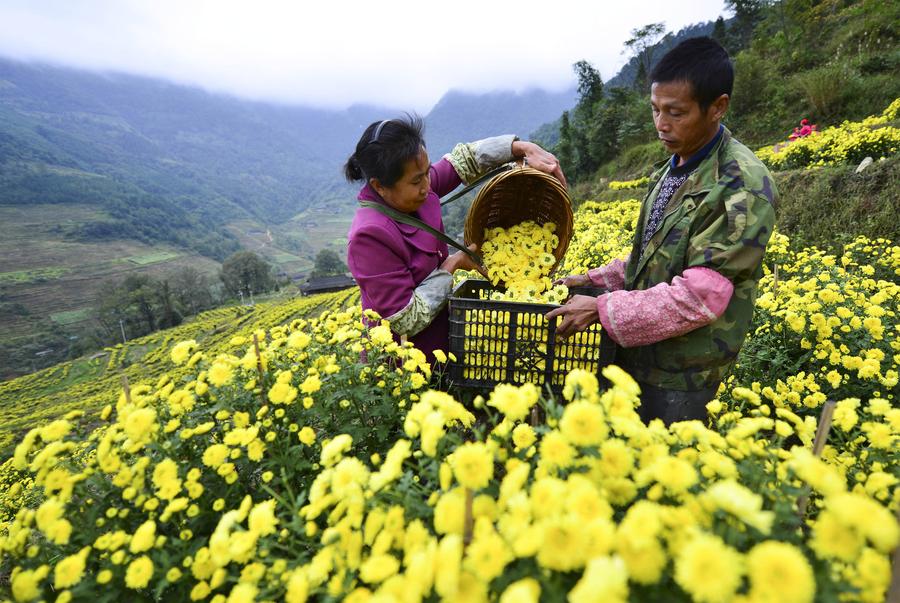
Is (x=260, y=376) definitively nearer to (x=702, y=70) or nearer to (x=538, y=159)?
(x=538, y=159)

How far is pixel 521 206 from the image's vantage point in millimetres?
3217

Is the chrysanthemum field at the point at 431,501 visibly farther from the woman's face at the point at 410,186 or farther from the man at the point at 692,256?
the woman's face at the point at 410,186

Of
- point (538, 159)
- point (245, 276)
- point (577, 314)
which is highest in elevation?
point (538, 159)

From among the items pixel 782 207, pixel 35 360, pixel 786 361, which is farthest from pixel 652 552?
pixel 35 360

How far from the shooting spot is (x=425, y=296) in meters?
2.34

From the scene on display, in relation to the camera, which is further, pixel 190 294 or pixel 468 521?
pixel 190 294

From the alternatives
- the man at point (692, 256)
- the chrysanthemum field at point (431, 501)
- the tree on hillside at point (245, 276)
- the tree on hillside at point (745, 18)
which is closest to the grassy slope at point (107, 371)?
the tree on hillside at point (245, 276)

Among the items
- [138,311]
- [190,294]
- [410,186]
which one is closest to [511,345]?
[410,186]

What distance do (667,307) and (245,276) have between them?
251 feet

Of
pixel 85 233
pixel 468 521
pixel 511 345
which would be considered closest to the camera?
pixel 468 521

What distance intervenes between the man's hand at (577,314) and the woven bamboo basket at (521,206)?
3.02 ft

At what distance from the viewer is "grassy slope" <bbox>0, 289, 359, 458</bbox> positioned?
88.9ft

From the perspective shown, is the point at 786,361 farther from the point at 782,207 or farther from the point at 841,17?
the point at 841,17

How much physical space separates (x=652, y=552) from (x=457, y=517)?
1.35ft
